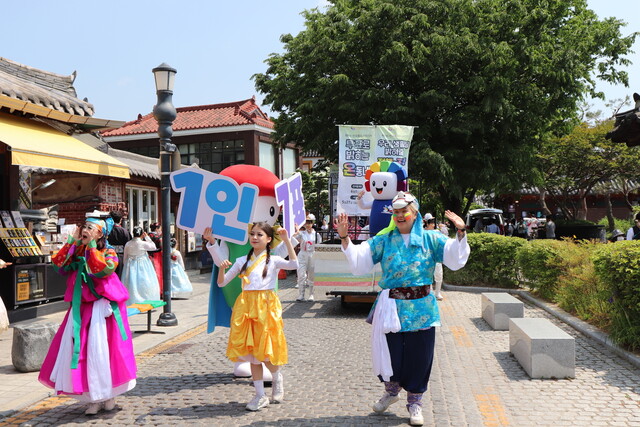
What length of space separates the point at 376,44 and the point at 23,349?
1479 cm

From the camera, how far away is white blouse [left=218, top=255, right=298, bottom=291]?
5188 mm

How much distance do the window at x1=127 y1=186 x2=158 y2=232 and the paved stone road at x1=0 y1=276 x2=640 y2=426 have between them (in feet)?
29.6

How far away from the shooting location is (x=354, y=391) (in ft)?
17.9

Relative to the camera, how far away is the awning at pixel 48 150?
7.57 metres

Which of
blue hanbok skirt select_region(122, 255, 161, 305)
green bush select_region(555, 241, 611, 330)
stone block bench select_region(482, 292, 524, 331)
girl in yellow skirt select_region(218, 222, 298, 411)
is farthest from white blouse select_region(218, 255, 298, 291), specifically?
blue hanbok skirt select_region(122, 255, 161, 305)

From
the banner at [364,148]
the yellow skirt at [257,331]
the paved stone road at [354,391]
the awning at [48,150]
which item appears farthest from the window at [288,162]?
the yellow skirt at [257,331]

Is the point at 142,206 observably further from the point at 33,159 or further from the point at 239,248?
the point at 239,248

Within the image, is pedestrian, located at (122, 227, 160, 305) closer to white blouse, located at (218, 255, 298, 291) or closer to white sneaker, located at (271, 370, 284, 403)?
white blouse, located at (218, 255, 298, 291)

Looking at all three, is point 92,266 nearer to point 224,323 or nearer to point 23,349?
point 224,323

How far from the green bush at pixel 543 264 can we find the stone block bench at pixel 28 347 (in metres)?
8.55

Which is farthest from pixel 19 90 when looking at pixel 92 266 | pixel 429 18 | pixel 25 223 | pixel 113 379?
pixel 429 18

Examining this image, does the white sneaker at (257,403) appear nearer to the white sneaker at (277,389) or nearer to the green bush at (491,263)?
the white sneaker at (277,389)

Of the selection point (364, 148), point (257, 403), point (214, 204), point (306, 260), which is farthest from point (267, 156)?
point (257, 403)

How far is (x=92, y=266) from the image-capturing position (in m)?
4.75
